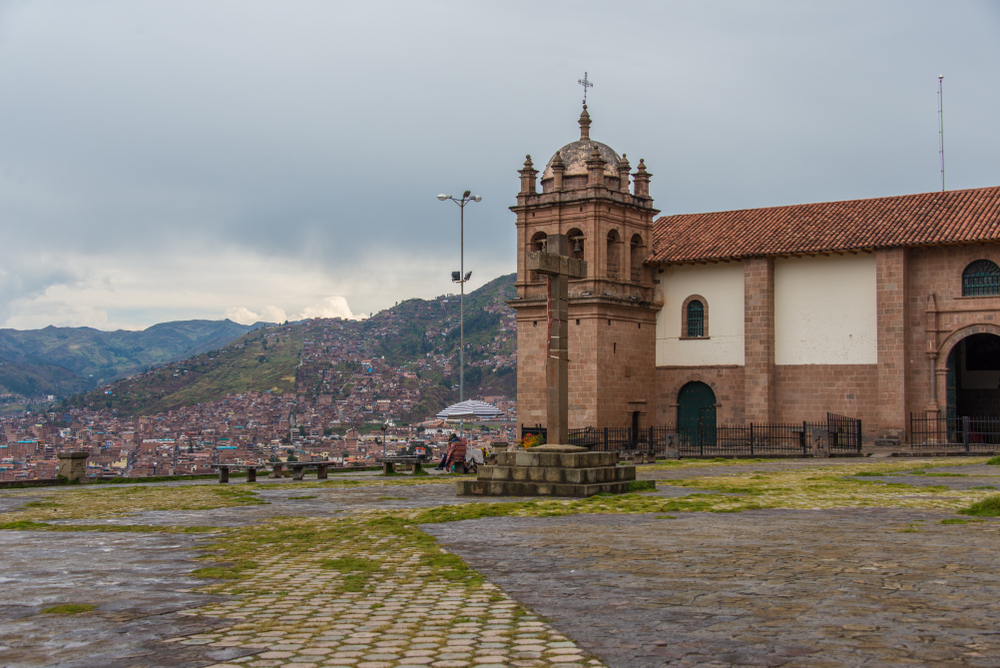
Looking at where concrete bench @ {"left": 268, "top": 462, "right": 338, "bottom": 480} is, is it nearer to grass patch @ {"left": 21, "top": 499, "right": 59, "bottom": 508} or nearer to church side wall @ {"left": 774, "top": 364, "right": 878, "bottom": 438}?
grass patch @ {"left": 21, "top": 499, "right": 59, "bottom": 508}

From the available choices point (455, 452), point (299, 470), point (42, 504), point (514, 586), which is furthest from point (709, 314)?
point (514, 586)

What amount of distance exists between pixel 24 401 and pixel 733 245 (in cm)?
9308

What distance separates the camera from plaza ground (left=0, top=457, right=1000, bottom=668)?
484 cm

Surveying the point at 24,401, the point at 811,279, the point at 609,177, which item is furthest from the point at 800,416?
the point at 24,401

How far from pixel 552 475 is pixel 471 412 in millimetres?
14887

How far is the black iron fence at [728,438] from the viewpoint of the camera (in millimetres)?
29734

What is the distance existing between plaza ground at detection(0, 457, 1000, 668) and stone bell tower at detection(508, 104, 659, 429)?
2133 cm

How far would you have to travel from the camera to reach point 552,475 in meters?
14.4

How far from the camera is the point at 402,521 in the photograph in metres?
11.1

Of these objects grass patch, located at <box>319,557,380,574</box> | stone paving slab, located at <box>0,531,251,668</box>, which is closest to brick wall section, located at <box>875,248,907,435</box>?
stone paving slab, located at <box>0,531,251,668</box>

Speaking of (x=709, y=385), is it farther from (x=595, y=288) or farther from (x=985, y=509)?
(x=985, y=509)

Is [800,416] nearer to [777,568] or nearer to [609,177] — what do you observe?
[609,177]

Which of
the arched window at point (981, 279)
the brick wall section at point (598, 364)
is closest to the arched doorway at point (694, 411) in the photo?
the brick wall section at point (598, 364)

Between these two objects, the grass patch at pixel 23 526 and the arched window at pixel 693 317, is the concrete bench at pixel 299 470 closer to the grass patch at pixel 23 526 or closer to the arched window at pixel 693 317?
the grass patch at pixel 23 526
